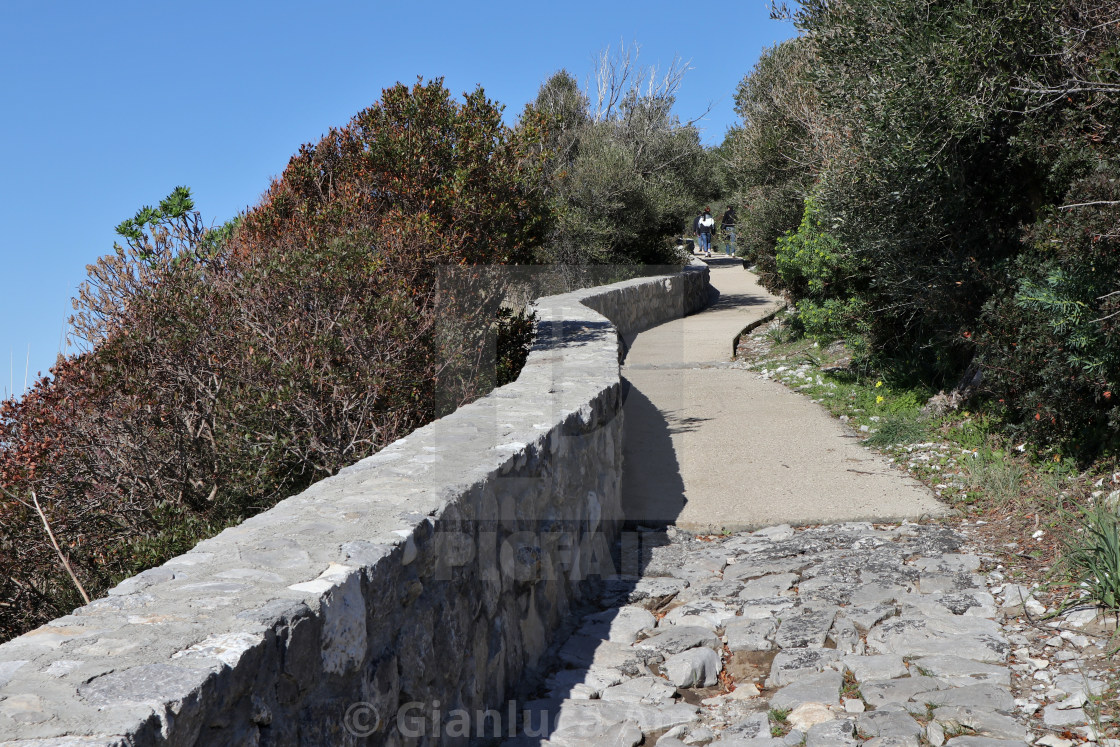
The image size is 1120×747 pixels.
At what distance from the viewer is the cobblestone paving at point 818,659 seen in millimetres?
3621

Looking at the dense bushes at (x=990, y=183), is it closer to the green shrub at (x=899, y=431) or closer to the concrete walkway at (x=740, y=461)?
the green shrub at (x=899, y=431)

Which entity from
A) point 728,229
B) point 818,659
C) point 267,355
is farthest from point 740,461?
→ point 728,229

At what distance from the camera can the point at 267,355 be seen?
580 centimetres

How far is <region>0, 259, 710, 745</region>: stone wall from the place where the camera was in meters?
1.87

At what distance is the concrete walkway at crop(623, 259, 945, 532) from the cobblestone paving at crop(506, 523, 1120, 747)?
0.69 m

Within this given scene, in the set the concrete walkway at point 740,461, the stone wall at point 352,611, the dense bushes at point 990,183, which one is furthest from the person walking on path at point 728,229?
the stone wall at point 352,611

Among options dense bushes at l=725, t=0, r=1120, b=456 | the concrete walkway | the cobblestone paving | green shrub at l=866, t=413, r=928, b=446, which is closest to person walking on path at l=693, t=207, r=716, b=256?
the concrete walkway

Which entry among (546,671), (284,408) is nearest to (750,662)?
A: (546,671)

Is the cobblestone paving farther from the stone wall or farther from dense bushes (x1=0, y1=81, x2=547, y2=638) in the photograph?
dense bushes (x1=0, y1=81, x2=547, y2=638)

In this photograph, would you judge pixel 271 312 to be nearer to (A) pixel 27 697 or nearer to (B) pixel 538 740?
(B) pixel 538 740

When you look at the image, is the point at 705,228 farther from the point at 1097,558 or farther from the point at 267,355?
the point at 1097,558

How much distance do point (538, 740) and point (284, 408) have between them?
9.46ft

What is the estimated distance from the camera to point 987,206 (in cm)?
759

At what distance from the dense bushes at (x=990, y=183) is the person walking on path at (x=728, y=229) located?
18267 mm
